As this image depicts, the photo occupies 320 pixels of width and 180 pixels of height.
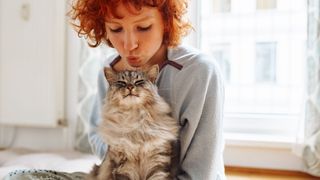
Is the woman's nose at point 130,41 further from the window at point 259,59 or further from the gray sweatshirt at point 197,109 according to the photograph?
the window at point 259,59

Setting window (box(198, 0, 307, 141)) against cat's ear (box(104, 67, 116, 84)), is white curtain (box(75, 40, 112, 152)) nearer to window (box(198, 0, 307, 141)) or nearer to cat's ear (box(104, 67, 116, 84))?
window (box(198, 0, 307, 141))

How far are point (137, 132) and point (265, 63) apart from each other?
4.53 feet

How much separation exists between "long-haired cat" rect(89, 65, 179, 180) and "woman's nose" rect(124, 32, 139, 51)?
0.10 meters

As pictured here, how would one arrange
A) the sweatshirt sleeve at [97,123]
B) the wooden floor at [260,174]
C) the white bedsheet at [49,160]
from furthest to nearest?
the wooden floor at [260,174]
the white bedsheet at [49,160]
the sweatshirt sleeve at [97,123]

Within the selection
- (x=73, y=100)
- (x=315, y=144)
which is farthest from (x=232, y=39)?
(x=73, y=100)

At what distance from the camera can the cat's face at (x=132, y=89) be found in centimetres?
83

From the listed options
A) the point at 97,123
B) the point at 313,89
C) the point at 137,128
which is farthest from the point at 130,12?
the point at 313,89

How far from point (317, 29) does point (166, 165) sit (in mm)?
1157

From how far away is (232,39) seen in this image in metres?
2.04

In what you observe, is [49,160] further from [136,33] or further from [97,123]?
[136,33]

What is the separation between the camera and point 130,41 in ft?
3.01

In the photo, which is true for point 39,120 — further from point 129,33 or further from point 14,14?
point 129,33

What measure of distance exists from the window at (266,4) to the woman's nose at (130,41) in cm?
126

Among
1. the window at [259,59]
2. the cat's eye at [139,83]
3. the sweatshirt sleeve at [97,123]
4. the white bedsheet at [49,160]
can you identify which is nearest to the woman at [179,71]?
the cat's eye at [139,83]
